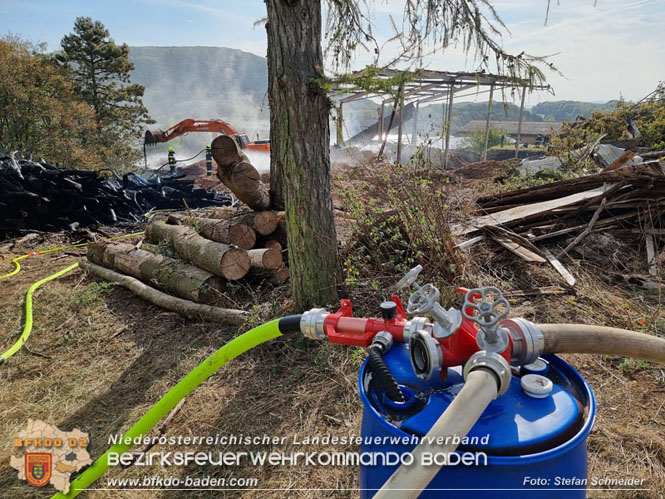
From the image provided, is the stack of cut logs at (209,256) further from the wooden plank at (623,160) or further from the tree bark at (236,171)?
the wooden plank at (623,160)

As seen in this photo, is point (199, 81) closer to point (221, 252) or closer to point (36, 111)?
point (36, 111)

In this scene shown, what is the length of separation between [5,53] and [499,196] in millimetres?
17584

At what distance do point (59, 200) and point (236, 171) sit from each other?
555cm

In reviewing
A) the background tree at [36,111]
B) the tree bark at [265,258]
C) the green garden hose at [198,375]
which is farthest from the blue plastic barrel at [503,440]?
the background tree at [36,111]

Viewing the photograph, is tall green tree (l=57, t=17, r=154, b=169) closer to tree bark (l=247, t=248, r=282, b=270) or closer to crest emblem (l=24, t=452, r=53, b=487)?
tree bark (l=247, t=248, r=282, b=270)

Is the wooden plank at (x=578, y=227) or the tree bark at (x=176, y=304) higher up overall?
the wooden plank at (x=578, y=227)

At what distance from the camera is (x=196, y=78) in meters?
170

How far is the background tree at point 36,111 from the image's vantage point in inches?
544

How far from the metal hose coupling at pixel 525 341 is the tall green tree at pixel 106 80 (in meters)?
23.6

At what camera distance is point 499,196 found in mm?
5508

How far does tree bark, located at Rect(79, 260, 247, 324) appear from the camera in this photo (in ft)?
11.4

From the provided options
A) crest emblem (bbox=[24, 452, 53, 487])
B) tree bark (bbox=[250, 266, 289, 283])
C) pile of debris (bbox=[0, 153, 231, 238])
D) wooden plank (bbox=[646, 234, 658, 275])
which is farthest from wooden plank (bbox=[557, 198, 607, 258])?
pile of debris (bbox=[0, 153, 231, 238])

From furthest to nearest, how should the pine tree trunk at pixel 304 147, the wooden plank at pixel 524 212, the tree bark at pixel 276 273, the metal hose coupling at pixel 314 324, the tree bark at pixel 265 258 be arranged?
the wooden plank at pixel 524 212 < the tree bark at pixel 276 273 < the tree bark at pixel 265 258 < the pine tree trunk at pixel 304 147 < the metal hose coupling at pixel 314 324

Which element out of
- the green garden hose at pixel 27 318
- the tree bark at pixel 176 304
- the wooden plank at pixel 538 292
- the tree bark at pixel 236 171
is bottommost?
the green garden hose at pixel 27 318
